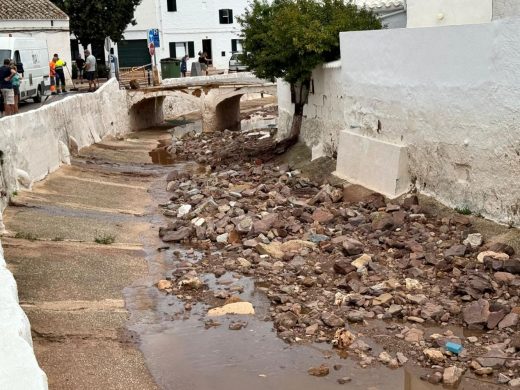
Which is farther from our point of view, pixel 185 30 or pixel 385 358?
pixel 185 30

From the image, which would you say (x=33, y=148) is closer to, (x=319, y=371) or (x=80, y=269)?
(x=80, y=269)

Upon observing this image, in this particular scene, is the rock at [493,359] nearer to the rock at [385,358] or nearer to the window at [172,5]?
the rock at [385,358]

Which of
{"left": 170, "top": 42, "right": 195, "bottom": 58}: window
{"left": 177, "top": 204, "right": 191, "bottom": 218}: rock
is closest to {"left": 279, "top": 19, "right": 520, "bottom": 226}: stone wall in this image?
{"left": 177, "top": 204, "right": 191, "bottom": 218}: rock

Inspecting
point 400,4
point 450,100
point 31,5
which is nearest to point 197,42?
point 31,5

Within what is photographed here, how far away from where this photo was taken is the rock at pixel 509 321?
8461 mm

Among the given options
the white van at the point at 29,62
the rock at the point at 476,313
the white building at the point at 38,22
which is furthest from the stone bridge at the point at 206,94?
the rock at the point at 476,313

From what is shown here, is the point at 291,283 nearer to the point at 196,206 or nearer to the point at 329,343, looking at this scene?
the point at 329,343

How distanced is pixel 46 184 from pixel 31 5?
20.9 metres

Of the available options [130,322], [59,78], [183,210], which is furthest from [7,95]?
[130,322]

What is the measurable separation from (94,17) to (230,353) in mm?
32290

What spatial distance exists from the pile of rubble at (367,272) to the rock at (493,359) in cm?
1

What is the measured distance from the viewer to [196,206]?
16.0 meters

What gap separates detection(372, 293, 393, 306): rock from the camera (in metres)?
9.46

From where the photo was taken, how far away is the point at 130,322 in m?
9.32
